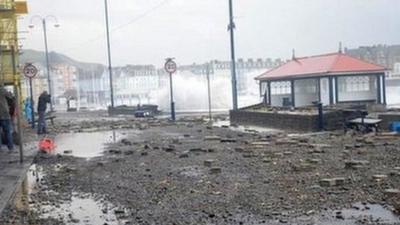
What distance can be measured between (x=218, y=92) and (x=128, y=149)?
51514mm

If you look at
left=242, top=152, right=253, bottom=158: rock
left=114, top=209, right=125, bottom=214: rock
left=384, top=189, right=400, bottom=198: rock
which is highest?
left=384, top=189, right=400, bottom=198: rock

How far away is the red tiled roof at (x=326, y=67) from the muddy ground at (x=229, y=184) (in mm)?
16888

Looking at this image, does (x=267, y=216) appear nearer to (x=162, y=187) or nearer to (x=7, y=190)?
(x=162, y=187)

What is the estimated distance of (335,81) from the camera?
116 feet

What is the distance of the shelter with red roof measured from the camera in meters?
35.4

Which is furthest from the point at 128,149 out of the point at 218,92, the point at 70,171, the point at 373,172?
the point at 218,92

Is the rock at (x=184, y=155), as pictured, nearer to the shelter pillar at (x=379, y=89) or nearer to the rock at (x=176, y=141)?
the rock at (x=176, y=141)

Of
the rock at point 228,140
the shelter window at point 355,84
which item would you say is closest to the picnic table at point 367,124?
the rock at point 228,140

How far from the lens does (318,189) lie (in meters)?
10.2

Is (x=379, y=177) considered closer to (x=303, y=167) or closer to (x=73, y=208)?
(x=303, y=167)

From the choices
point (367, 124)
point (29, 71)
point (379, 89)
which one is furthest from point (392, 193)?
point (379, 89)

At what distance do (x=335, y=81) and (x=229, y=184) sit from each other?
83.1 feet

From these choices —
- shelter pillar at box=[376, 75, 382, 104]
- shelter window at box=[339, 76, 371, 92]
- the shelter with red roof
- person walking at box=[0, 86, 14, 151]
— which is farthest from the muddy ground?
shelter pillar at box=[376, 75, 382, 104]

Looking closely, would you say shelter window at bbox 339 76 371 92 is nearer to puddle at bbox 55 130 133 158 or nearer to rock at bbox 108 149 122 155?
puddle at bbox 55 130 133 158
